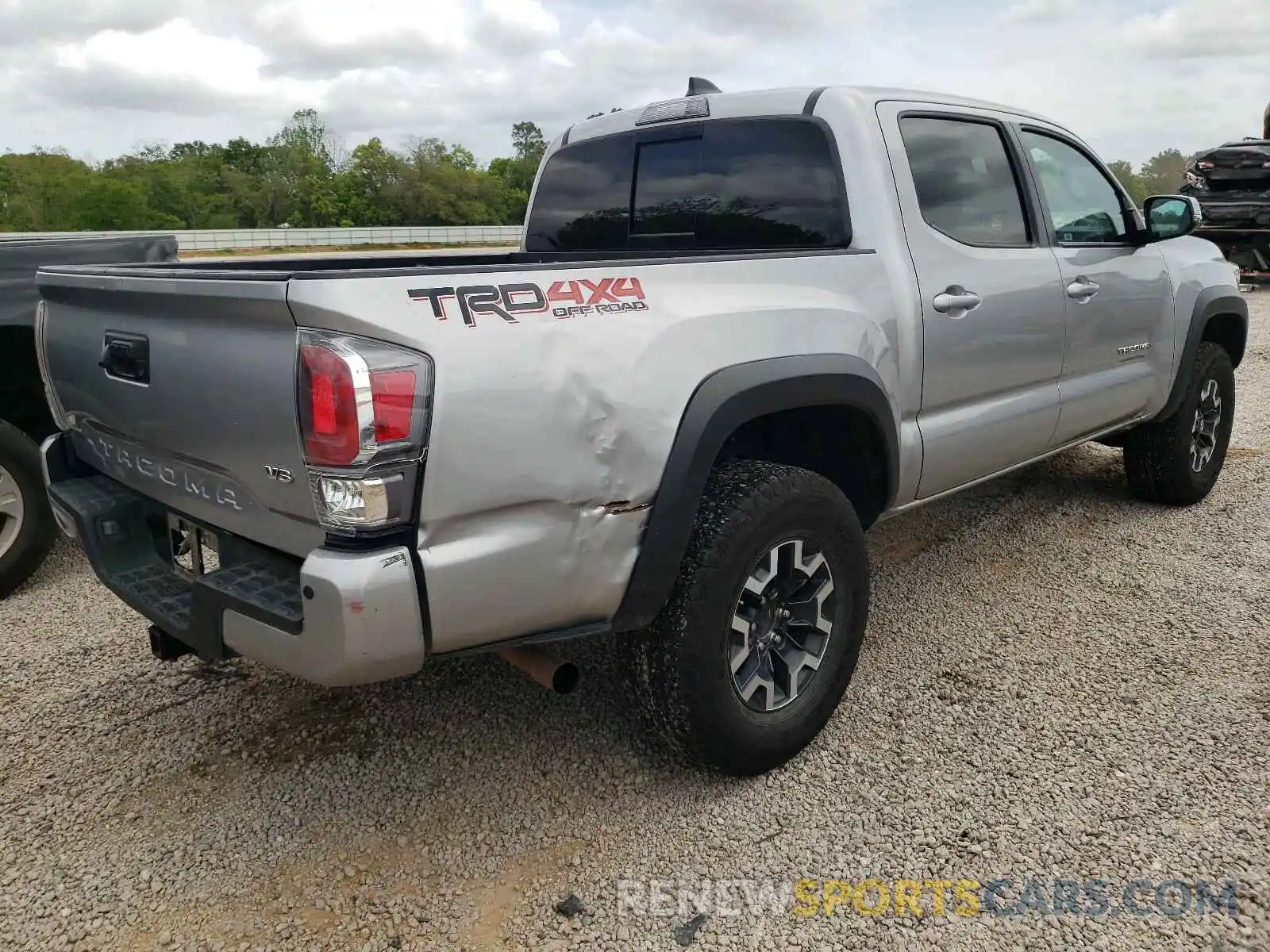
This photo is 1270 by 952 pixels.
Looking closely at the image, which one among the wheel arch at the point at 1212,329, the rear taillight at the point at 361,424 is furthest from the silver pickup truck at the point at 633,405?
the wheel arch at the point at 1212,329

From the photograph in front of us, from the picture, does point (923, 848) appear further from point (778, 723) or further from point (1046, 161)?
point (1046, 161)

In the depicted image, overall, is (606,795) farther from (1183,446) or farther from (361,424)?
(1183,446)

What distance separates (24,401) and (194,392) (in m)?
3.00

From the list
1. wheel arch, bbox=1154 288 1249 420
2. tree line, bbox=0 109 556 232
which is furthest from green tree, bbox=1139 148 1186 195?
tree line, bbox=0 109 556 232

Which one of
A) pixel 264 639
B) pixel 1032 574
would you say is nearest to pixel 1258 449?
pixel 1032 574

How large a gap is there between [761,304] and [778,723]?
1.15 metres

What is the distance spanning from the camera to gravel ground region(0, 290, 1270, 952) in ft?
7.03

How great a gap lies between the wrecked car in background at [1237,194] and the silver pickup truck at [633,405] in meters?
11.8

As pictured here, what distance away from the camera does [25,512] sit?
158 inches

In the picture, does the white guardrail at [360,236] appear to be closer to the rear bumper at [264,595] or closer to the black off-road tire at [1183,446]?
the black off-road tire at [1183,446]

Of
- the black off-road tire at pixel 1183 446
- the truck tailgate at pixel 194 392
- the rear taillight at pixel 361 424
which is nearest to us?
the rear taillight at pixel 361 424

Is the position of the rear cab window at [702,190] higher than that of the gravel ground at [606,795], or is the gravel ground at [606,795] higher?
the rear cab window at [702,190]

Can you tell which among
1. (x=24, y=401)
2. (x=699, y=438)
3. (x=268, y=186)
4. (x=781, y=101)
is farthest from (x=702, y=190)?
(x=268, y=186)

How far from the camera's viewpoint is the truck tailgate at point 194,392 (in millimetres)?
1905
